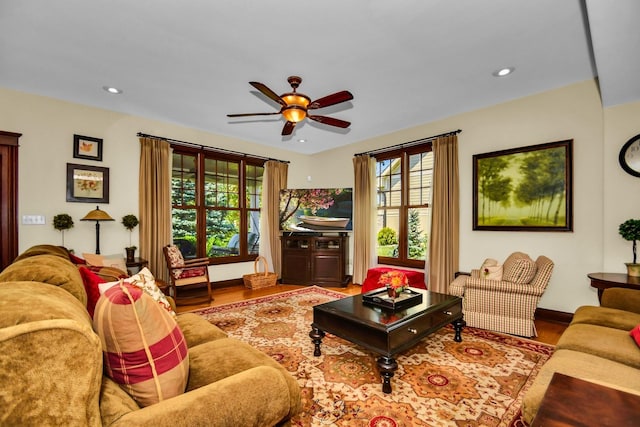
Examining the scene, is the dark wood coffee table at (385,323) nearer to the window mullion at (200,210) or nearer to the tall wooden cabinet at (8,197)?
the window mullion at (200,210)

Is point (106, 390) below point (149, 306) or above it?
below

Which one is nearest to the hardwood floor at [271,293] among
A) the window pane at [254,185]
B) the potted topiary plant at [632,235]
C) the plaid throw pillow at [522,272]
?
the plaid throw pillow at [522,272]

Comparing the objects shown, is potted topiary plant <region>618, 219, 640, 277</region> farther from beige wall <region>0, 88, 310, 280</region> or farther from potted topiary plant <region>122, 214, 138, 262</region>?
beige wall <region>0, 88, 310, 280</region>

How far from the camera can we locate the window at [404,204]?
478 cm

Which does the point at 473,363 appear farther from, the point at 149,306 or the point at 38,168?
the point at 38,168

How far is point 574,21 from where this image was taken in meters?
2.27

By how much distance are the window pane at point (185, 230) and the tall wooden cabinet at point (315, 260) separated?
165 centimetres

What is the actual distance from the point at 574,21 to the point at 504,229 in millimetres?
2324

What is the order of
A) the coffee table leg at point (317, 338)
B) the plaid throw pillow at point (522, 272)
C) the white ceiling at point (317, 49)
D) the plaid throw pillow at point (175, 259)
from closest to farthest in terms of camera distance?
the white ceiling at point (317, 49) → the coffee table leg at point (317, 338) → the plaid throw pillow at point (522, 272) → the plaid throw pillow at point (175, 259)

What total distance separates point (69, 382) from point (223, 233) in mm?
4804

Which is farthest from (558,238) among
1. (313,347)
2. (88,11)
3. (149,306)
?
(88,11)

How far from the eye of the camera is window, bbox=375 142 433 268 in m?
4.78

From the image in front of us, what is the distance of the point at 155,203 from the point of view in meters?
4.38

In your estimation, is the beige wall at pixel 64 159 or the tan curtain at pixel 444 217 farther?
the tan curtain at pixel 444 217
